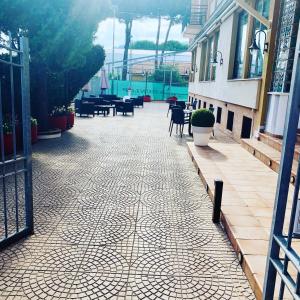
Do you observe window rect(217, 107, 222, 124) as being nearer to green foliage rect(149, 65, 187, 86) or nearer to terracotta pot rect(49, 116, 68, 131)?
terracotta pot rect(49, 116, 68, 131)

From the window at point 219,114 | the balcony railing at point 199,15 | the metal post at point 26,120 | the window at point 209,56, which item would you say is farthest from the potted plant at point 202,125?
the balcony railing at point 199,15

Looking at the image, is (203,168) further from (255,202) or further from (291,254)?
(291,254)

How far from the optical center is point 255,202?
4.75 meters

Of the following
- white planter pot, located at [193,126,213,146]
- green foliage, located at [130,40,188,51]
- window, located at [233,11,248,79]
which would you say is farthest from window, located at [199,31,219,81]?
green foliage, located at [130,40,188,51]

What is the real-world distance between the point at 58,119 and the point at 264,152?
7.78 meters

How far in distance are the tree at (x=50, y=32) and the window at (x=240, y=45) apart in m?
4.98

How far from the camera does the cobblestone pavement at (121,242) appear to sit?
2893 millimetres

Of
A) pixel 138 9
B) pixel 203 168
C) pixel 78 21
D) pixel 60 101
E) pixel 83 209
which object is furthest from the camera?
pixel 138 9

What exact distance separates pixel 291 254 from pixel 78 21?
9.62 meters

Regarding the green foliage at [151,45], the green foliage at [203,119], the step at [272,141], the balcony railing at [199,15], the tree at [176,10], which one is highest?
the tree at [176,10]

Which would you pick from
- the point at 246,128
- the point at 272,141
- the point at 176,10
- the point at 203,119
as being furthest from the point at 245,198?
the point at 176,10

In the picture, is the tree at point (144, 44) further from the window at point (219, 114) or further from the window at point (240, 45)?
the window at point (240, 45)

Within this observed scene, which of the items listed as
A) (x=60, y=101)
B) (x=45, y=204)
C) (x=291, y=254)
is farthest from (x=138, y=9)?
(x=291, y=254)

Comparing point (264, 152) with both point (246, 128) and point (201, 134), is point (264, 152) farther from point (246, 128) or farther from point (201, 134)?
point (246, 128)
